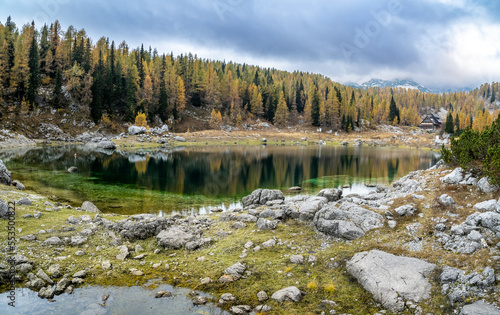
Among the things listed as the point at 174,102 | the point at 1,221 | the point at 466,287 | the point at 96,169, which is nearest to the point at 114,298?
the point at 1,221

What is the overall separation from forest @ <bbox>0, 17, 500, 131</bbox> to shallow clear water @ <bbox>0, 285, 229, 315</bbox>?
92.2 metres

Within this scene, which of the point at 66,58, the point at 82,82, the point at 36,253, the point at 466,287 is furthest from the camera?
the point at 66,58

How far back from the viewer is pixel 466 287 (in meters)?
8.62

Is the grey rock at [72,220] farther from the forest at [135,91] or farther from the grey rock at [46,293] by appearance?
the forest at [135,91]

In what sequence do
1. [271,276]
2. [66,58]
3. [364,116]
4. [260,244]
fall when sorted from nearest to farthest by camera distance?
[271,276] → [260,244] → [66,58] → [364,116]

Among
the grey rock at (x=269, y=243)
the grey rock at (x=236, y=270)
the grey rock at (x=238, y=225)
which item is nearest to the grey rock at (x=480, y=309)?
the grey rock at (x=236, y=270)

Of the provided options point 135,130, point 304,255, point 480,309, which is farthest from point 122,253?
point 135,130

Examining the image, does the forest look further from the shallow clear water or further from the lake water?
the shallow clear water

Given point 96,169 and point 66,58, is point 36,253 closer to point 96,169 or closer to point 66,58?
point 96,169

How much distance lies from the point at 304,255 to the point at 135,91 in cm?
12392

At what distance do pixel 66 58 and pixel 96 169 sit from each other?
305 feet

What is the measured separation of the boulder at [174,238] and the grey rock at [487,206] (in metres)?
13.3

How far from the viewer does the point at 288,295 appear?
9297 millimetres

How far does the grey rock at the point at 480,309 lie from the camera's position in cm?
754
